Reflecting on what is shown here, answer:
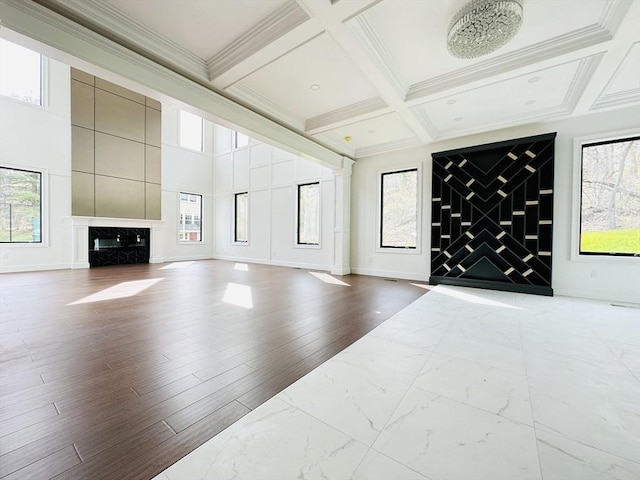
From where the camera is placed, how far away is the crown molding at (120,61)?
7.49ft

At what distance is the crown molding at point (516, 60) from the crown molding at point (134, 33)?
2894 mm

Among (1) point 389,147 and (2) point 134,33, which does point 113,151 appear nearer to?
(2) point 134,33

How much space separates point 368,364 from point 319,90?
3.60 metres


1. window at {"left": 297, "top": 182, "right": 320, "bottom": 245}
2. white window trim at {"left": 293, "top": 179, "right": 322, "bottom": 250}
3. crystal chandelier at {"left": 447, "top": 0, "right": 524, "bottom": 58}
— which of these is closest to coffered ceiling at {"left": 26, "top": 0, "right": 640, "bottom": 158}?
crystal chandelier at {"left": 447, "top": 0, "right": 524, "bottom": 58}

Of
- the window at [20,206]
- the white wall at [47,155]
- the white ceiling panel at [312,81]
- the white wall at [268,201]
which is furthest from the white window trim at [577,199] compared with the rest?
the window at [20,206]

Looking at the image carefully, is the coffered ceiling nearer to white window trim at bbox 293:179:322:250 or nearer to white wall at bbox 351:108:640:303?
white wall at bbox 351:108:640:303

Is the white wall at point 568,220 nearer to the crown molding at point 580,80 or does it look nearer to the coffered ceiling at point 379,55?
the coffered ceiling at point 379,55

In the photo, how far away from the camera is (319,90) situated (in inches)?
151

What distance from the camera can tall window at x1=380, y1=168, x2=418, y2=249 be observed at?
5.95 metres

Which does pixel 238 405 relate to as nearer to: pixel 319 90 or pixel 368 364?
pixel 368 364

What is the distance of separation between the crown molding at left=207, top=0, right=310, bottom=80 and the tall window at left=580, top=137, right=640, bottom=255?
16.2 ft

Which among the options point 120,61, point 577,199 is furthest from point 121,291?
point 577,199

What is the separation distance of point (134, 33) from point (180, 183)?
7217 millimetres

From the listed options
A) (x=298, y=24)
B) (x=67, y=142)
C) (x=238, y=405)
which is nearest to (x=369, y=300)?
(x=238, y=405)
